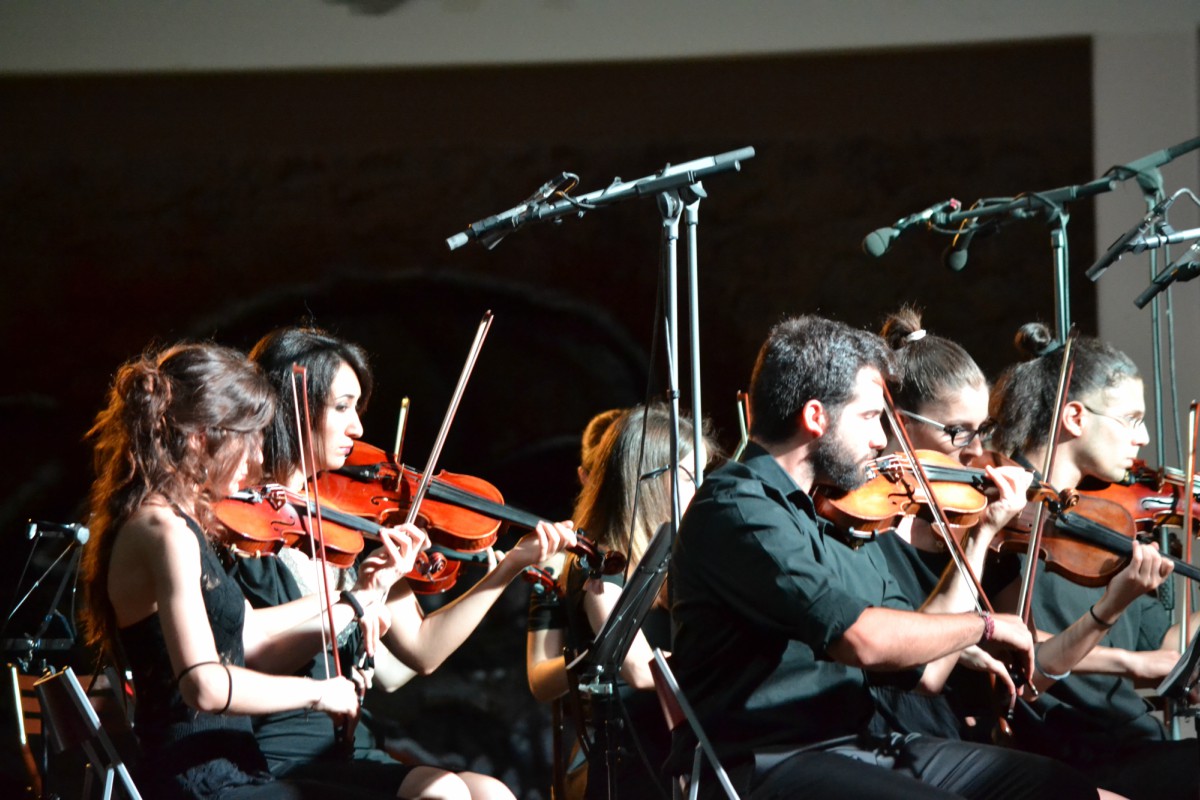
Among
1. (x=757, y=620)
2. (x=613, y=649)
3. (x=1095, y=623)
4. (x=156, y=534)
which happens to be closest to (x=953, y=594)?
(x=1095, y=623)

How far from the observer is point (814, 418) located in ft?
6.79

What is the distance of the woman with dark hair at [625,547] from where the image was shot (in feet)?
8.07

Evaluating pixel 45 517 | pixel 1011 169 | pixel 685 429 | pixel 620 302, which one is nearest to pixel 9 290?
pixel 45 517

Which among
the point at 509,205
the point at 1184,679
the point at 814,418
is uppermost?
the point at 509,205

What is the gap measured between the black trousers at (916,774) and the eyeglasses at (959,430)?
0.74 meters

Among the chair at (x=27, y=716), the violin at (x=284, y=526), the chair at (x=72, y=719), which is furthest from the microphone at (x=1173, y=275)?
the chair at (x=27, y=716)

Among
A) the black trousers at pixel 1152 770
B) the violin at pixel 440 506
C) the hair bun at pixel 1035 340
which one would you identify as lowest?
the black trousers at pixel 1152 770

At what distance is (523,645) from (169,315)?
1381mm

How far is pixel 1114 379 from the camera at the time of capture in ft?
8.96

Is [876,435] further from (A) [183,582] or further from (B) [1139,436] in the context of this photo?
(A) [183,582]

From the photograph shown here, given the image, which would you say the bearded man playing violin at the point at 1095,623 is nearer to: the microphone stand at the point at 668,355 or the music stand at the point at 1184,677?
the music stand at the point at 1184,677

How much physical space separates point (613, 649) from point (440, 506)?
0.77m

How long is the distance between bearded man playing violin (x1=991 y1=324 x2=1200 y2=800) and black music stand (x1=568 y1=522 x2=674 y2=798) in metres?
0.81

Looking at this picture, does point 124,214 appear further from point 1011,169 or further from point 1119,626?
point 1119,626
